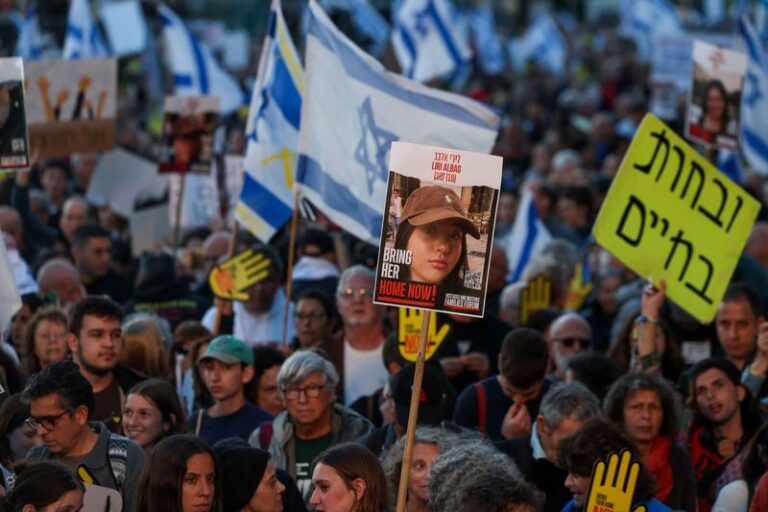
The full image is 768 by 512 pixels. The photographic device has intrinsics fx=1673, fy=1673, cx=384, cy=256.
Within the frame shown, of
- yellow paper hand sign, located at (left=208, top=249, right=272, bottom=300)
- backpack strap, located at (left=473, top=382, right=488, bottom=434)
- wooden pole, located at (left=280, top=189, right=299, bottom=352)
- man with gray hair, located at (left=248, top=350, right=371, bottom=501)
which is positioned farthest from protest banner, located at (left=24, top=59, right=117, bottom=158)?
backpack strap, located at (left=473, top=382, right=488, bottom=434)

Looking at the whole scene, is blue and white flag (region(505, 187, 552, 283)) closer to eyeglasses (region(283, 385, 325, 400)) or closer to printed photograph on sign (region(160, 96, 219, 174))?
printed photograph on sign (region(160, 96, 219, 174))

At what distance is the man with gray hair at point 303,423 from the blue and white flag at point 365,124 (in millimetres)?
1536

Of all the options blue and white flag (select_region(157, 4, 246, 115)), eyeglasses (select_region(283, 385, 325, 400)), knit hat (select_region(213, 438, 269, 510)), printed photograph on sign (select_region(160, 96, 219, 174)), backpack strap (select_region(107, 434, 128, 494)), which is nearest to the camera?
knit hat (select_region(213, 438, 269, 510))

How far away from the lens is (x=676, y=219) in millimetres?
8430

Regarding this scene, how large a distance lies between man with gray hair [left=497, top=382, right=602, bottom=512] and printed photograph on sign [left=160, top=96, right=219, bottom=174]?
17.3 ft

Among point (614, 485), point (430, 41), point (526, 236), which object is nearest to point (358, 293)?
point (614, 485)

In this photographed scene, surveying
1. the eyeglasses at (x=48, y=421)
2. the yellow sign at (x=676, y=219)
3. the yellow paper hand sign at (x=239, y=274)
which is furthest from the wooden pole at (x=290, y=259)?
the eyeglasses at (x=48, y=421)

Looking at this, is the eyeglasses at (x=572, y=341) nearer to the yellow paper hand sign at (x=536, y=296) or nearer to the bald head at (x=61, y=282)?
the yellow paper hand sign at (x=536, y=296)

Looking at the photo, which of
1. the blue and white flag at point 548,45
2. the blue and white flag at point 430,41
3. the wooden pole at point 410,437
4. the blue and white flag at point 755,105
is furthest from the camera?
the blue and white flag at point 548,45

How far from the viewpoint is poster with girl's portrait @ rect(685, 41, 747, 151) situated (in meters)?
10.5

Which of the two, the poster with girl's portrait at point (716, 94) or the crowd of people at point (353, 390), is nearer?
the crowd of people at point (353, 390)

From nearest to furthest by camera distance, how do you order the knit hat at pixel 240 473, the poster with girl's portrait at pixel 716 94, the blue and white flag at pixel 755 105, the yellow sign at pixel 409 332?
1. the knit hat at pixel 240 473
2. the yellow sign at pixel 409 332
3. the poster with girl's portrait at pixel 716 94
4. the blue and white flag at pixel 755 105

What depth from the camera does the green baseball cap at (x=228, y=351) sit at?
789 cm

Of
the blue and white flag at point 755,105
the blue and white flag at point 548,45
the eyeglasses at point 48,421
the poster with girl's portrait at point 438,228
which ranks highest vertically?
the blue and white flag at point 548,45
